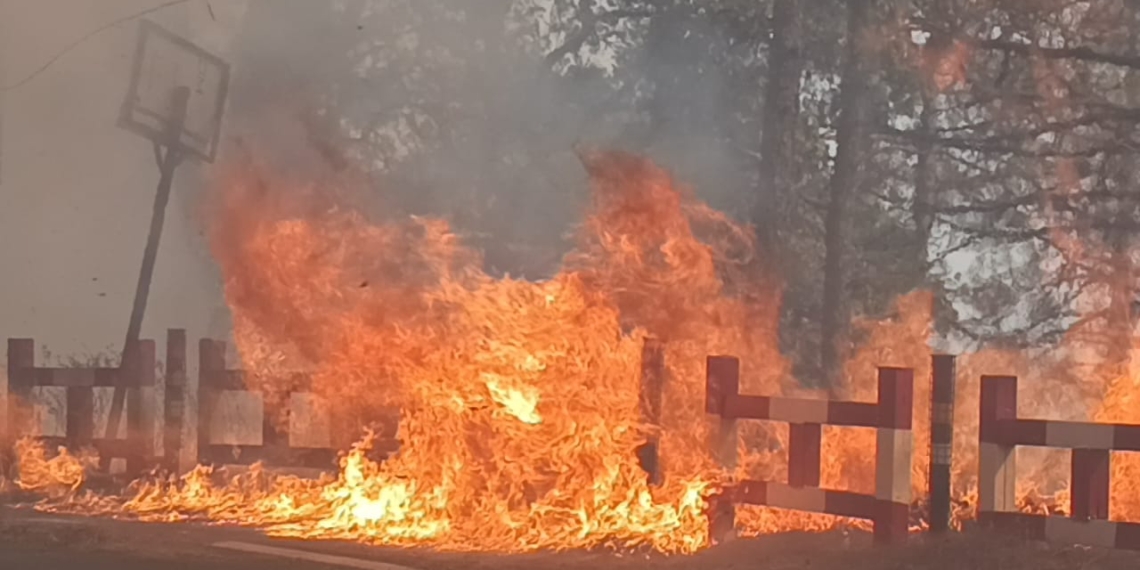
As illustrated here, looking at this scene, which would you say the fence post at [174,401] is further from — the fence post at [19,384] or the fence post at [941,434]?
the fence post at [941,434]

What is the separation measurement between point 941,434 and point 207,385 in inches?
243

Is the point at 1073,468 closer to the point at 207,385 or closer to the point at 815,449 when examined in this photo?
the point at 815,449

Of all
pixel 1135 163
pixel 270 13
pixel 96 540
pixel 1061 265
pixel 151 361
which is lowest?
pixel 96 540

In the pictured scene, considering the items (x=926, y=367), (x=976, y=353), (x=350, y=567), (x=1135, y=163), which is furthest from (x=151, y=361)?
(x=1135, y=163)

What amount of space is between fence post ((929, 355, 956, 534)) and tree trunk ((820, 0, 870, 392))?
6.95m

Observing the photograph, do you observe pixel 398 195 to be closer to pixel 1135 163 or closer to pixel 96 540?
pixel 96 540

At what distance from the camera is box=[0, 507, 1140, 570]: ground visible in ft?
24.0

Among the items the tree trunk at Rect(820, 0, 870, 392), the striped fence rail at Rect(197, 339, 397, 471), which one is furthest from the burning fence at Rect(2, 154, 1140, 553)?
the tree trunk at Rect(820, 0, 870, 392)

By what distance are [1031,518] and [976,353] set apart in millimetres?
7792

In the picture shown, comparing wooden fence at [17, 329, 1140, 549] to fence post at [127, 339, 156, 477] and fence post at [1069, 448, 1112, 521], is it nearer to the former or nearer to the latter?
fence post at [1069, 448, 1112, 521]

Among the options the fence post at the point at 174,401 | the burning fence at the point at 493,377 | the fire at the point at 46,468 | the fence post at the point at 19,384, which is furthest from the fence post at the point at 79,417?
the fence post at the point at 174,401

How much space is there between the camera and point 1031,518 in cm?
736

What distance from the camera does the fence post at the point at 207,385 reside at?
446 inches

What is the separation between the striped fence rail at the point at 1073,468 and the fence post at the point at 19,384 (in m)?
7.94
